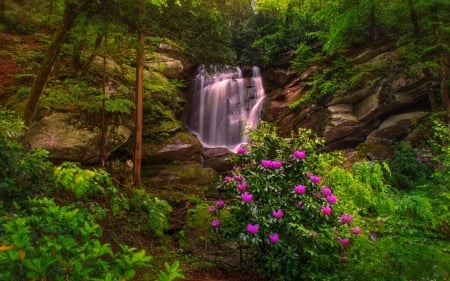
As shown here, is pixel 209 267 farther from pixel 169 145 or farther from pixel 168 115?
pixel 168 115

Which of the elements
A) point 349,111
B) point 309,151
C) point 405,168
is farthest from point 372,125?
point 309,151

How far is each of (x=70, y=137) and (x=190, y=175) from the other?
426cm

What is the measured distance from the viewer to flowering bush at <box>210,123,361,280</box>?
5152mm

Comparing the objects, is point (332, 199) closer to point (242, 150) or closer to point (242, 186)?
point (242, 186)

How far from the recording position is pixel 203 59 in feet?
38.7

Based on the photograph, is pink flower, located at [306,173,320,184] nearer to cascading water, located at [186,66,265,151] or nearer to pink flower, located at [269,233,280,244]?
pink flower, located at [269,233,280,244]

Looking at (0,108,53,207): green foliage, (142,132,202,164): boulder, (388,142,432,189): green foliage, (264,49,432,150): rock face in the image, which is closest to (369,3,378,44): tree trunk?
(264,49,432,150): rock face

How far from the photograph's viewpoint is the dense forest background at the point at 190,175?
3.15 metres

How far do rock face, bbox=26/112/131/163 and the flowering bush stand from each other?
717 centimetres

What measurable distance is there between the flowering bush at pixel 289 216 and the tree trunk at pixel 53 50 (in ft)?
13.2

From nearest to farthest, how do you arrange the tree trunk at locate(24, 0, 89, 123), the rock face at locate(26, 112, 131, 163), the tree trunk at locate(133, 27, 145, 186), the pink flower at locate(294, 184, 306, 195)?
the pink flower at locate(294, 184, 306, 195)
the tree trunk at locate(24, 0, 89, 123)
the tree trunk at locate(133, 27, 145, 186)
the rock face at locate(26, 112, 131, 163)

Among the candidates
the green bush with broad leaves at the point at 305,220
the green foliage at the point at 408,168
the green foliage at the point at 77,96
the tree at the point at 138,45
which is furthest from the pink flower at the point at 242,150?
the green foliage at the point at 408,168

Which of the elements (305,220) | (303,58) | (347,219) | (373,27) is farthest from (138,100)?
(373,27)

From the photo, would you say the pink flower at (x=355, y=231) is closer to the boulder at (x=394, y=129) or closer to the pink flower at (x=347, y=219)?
the pink flower at (x=347, y=219)
